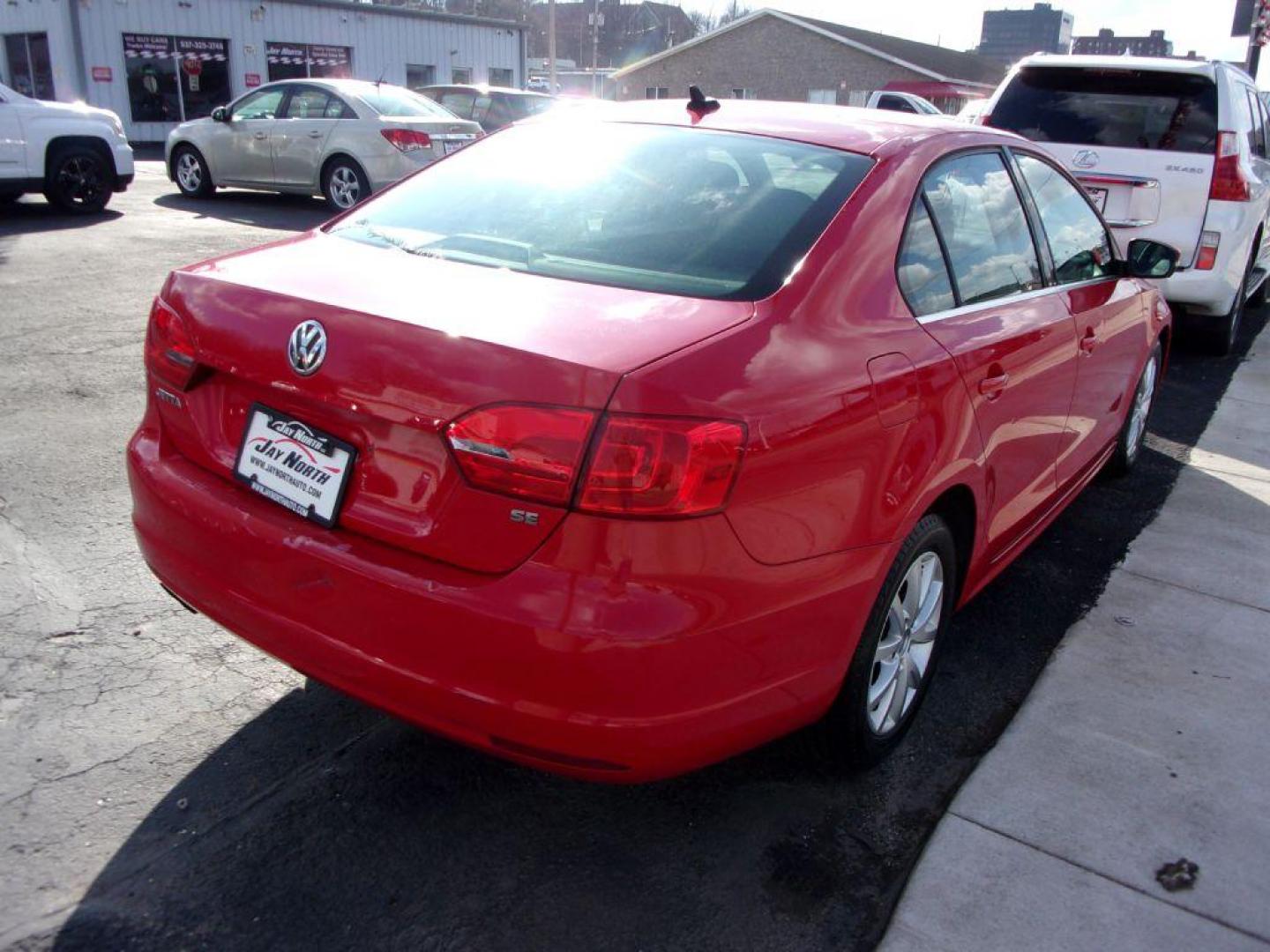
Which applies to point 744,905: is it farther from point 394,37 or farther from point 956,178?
point 394,37

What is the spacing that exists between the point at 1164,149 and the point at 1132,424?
2917mm

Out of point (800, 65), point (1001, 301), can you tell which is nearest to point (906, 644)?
point (1001, 301)

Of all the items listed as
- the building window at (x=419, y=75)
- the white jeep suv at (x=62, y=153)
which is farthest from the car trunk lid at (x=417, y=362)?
the building window at (x=419, y=75)

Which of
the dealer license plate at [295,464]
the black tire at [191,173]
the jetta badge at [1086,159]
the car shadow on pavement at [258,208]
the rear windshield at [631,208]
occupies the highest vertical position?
the rear windshield at [631,208]

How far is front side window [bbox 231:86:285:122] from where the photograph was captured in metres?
13.8

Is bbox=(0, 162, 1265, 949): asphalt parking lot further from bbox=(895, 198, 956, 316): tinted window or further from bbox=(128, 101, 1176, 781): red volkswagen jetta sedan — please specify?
bbox=(895, 198, 956, 316): tinted window

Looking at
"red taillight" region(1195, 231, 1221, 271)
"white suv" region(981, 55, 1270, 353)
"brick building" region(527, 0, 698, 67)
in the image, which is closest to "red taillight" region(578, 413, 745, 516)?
"white suv" region(981, 55, 1270, 353)

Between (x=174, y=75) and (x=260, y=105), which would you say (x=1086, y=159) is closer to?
(x=260, y=105)

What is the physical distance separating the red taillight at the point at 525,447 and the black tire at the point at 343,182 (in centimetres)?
1188

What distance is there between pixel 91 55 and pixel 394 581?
27440 mm

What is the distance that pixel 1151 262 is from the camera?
4.31 meters

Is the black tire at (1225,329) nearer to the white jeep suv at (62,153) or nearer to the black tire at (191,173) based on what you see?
the white jeep suv at (62,153)

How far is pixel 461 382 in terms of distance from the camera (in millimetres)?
2164

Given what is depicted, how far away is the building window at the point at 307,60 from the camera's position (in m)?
28.4
